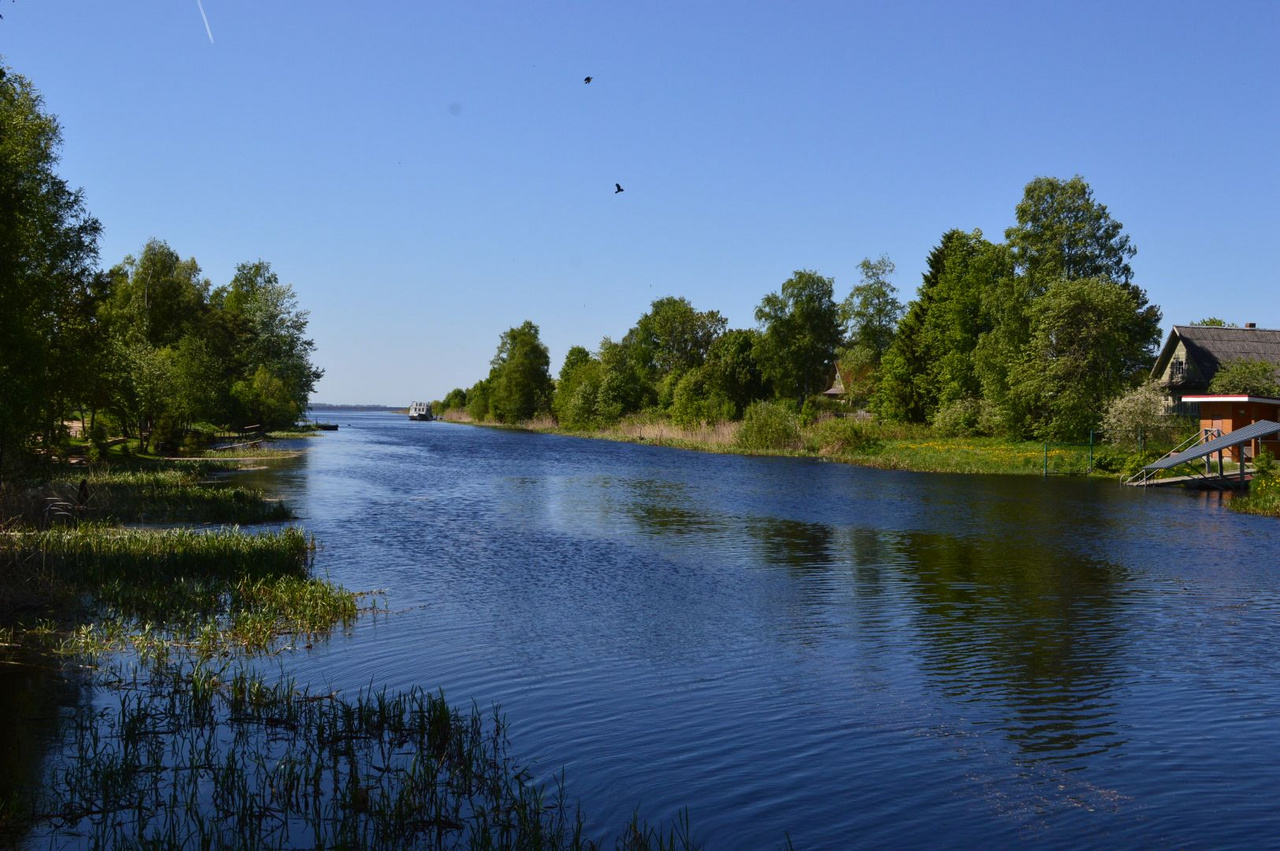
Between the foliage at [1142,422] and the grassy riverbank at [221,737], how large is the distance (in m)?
48.2

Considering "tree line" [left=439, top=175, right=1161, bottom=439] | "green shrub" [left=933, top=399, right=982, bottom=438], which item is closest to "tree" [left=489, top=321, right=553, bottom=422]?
"tree line" [left=439, top=175, right=1161, bottom=439]

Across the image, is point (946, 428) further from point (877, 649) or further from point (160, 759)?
point (160, 759)

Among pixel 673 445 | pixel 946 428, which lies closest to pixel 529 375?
pixel 673 445

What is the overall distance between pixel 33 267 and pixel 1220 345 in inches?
2660

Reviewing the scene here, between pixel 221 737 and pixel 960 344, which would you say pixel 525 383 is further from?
pixel 221 737

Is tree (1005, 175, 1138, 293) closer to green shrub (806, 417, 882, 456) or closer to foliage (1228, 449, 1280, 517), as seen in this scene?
green shrub (806, 417, 882, 456)

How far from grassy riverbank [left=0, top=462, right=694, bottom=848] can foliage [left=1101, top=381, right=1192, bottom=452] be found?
48231 millimetres

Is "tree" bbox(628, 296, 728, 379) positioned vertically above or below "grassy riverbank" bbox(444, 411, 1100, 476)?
above

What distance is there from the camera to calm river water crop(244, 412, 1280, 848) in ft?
32.4

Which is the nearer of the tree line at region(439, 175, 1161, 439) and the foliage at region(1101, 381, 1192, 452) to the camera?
the foliage at region(1101, 381, 1192, 452)

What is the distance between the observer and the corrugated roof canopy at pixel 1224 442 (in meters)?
43.7

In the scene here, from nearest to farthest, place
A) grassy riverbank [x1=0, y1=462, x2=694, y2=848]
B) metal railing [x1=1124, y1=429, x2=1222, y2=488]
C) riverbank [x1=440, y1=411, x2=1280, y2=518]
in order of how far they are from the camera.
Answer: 1. grassy riverbank [x1=0, y1=462, x2=694, y2=848]
2. metal railing [x1=1124, y1=429, x2=1222, y2=488]
3. riverbank [x1=440, y1=411, x2=1280, y2=518]

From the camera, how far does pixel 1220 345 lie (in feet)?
212

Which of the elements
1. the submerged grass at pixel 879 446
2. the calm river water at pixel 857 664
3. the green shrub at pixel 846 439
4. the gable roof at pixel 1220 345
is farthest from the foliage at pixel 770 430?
the calm river water at pixel 857 664
